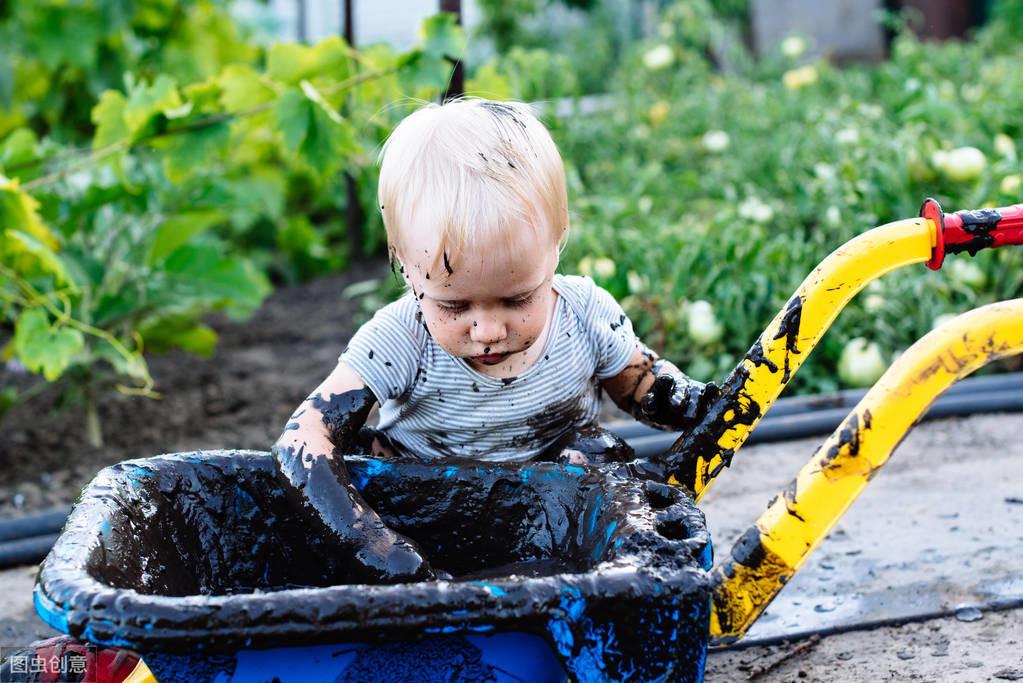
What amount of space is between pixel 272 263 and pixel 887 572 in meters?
3.75

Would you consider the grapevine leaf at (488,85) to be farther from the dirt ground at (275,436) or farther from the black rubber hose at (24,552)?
the black rubber hose at (24,552)

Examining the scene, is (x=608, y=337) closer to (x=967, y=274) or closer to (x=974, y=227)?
A: (x=974, y=227)

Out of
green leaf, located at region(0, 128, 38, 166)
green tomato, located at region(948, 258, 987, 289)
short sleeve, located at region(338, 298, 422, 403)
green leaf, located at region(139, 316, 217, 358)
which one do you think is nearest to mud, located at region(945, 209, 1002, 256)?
short sleeve, located at region(338, 298, 422, 403)

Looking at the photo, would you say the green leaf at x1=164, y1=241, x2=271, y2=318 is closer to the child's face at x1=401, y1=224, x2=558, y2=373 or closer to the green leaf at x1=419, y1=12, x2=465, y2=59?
the green leaf at x1=419, y1=12, x2=465, y2=59

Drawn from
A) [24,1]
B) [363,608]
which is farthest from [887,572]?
[24,1]

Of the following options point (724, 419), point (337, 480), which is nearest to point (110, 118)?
point (337, 480)

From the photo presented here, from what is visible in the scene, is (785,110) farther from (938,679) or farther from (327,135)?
(938,679)

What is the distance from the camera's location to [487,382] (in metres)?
2.07

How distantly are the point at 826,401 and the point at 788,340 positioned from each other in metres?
1.47

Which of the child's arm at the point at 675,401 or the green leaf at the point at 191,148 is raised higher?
the green leaf at the point at 191,148

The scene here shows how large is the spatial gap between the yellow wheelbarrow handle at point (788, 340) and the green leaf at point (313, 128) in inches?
56.0

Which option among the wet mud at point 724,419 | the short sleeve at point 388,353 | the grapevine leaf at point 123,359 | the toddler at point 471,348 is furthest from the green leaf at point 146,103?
the wet mud at point 724,419

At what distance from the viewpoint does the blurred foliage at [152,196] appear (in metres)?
2.93

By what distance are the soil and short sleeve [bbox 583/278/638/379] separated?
1.44 meters
